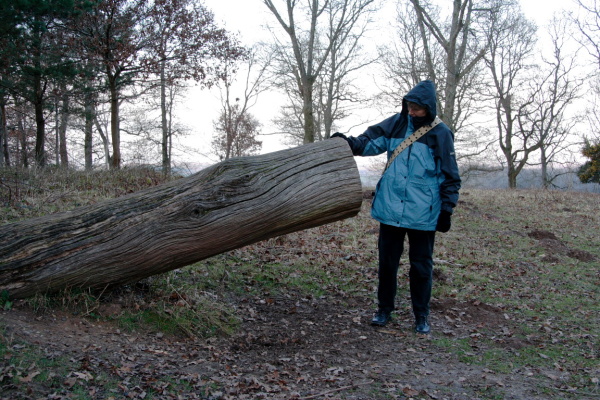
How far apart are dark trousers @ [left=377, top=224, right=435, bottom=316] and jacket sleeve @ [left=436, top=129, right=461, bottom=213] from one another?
1.15 ft

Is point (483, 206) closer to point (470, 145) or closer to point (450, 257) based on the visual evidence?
point (450, 257)

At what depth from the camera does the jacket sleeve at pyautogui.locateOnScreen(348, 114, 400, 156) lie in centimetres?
399

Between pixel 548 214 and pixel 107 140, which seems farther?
pixel 107 140

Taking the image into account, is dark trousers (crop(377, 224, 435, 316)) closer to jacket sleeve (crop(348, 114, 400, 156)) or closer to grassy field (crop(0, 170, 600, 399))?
grassy field (crop(0, 170, 600, 399))

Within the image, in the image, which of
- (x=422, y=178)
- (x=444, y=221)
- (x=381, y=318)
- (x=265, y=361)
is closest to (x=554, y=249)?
(x=381, y=318)

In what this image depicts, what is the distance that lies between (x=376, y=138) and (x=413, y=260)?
45.8 inches

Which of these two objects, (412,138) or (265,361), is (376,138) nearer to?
(412,138)

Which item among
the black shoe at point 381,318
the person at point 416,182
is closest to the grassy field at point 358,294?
the black shoe at point 381,318

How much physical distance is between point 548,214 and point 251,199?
38.8 feet

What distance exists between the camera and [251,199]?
356cm

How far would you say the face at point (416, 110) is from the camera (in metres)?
3.90

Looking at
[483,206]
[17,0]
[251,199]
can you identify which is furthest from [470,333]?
[17,0]

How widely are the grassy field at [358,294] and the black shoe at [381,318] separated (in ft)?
0.93

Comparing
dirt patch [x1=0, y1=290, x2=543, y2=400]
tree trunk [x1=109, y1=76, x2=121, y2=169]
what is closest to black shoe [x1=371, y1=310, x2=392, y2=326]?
dirt patch [x1=0, y1=290, x2=543, y2=400]
